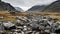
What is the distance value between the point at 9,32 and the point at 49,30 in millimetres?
3965

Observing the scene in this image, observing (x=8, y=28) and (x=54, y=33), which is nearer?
(x=54, y=33)

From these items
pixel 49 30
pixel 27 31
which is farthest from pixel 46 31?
pixel 27 31

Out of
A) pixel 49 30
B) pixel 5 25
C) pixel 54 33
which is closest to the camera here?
pixel 54 33

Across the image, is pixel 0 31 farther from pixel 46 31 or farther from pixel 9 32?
pixel 46 31

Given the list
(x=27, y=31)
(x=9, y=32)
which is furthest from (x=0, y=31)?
(x=27, y=31)

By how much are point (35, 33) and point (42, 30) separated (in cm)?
134

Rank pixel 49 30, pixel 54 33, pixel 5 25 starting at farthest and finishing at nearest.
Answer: pixel 5 25
pixel 49 30
pixel 54 33

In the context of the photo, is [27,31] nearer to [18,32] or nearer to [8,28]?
[18,32]

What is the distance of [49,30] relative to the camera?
68.7 feet

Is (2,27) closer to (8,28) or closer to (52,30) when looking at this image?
(8,28)

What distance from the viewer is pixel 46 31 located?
2070 centimetres

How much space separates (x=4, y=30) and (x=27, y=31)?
7.85 feet

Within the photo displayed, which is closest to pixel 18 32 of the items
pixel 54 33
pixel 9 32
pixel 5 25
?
pixel 9 32

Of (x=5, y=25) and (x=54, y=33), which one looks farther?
(x=5, y=25)
